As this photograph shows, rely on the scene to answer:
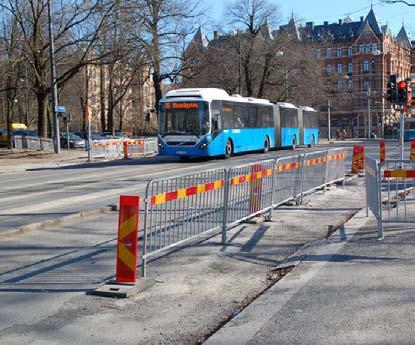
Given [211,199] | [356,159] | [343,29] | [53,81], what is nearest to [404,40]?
[343,29]

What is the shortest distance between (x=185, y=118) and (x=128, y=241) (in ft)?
75.5

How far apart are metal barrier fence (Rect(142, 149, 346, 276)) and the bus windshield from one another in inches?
630

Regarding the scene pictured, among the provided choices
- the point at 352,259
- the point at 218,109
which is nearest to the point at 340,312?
the point at 352,259

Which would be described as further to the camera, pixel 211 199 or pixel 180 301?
pixel 211 199

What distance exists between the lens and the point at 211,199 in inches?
358

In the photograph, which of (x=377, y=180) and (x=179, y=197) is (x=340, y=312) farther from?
(x=377, y=180)

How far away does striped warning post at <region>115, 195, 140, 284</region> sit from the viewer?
6496 mm

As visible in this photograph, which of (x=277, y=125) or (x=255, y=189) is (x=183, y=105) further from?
(x=255, y=189)

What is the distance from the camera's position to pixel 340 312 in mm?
5527

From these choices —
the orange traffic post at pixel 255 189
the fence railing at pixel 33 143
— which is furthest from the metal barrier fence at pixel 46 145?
the orange traffic post at pixel 255 189

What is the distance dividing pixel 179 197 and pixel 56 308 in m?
2.51

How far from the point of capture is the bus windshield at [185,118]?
29.2 m

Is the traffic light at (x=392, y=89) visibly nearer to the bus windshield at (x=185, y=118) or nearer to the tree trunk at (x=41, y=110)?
the bus windshield at (x=185, y=118)

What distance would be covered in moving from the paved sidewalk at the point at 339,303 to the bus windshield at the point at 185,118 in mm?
20958
